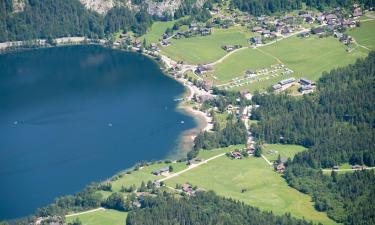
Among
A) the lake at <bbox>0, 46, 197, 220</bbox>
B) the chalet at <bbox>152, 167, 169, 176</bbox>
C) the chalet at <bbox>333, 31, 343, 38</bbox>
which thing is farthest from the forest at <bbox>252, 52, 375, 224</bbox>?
the chalet at <bbox>152, 167, 169, 176</bbox>

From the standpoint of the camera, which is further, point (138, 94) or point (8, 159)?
point (138, 94)

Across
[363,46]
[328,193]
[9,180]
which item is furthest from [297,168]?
[363,46]

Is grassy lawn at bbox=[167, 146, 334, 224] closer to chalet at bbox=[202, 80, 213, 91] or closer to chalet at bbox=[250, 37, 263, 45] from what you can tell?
chalet at bbox=[202, 80, 213, 91]

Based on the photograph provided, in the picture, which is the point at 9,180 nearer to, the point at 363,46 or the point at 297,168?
the point at 297,168

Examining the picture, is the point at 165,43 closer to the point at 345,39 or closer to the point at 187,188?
the point at 345,39

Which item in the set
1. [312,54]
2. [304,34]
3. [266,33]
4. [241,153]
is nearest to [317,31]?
[304,34]

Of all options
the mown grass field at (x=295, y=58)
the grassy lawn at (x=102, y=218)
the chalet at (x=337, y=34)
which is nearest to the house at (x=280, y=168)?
the grassy lawn at (x=102, y=218)
